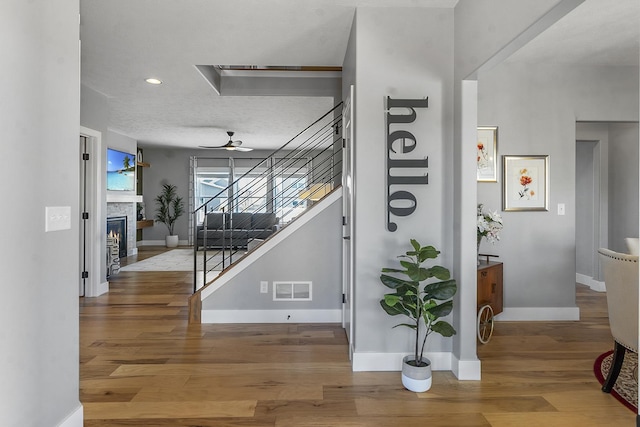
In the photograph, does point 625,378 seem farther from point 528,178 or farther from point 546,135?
point 546,135

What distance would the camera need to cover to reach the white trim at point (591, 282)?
5.19 m

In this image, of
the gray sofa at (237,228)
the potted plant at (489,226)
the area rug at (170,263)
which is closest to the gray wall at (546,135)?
the potted plant at (489,226)

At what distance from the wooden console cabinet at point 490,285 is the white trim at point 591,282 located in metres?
2.58

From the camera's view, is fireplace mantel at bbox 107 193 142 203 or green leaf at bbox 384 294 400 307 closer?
green leaf at bbox 384 294 400 307

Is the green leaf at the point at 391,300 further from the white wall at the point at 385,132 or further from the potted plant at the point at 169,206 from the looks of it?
the potted plant at the point at 169,206

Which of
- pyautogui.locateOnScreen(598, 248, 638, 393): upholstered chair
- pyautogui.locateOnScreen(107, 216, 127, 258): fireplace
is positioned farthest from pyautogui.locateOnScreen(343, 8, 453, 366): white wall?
pyautogui.locateOnScreen(107, 216, 127, 258): fireplace

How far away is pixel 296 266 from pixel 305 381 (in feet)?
4.80

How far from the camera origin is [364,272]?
282cm

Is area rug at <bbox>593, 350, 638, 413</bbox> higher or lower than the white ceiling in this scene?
lower

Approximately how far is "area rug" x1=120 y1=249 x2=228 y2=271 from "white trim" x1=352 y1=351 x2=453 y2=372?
4.20 metres

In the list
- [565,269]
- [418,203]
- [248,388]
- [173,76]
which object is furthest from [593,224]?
[173,76]

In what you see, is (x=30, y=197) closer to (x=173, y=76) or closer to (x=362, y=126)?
(x=362, y=126)

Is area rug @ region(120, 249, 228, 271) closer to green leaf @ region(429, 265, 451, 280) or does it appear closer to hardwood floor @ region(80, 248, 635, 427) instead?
hardwood floor @ region(80, 248, 635, 427)

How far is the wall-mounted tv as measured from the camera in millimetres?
7629
